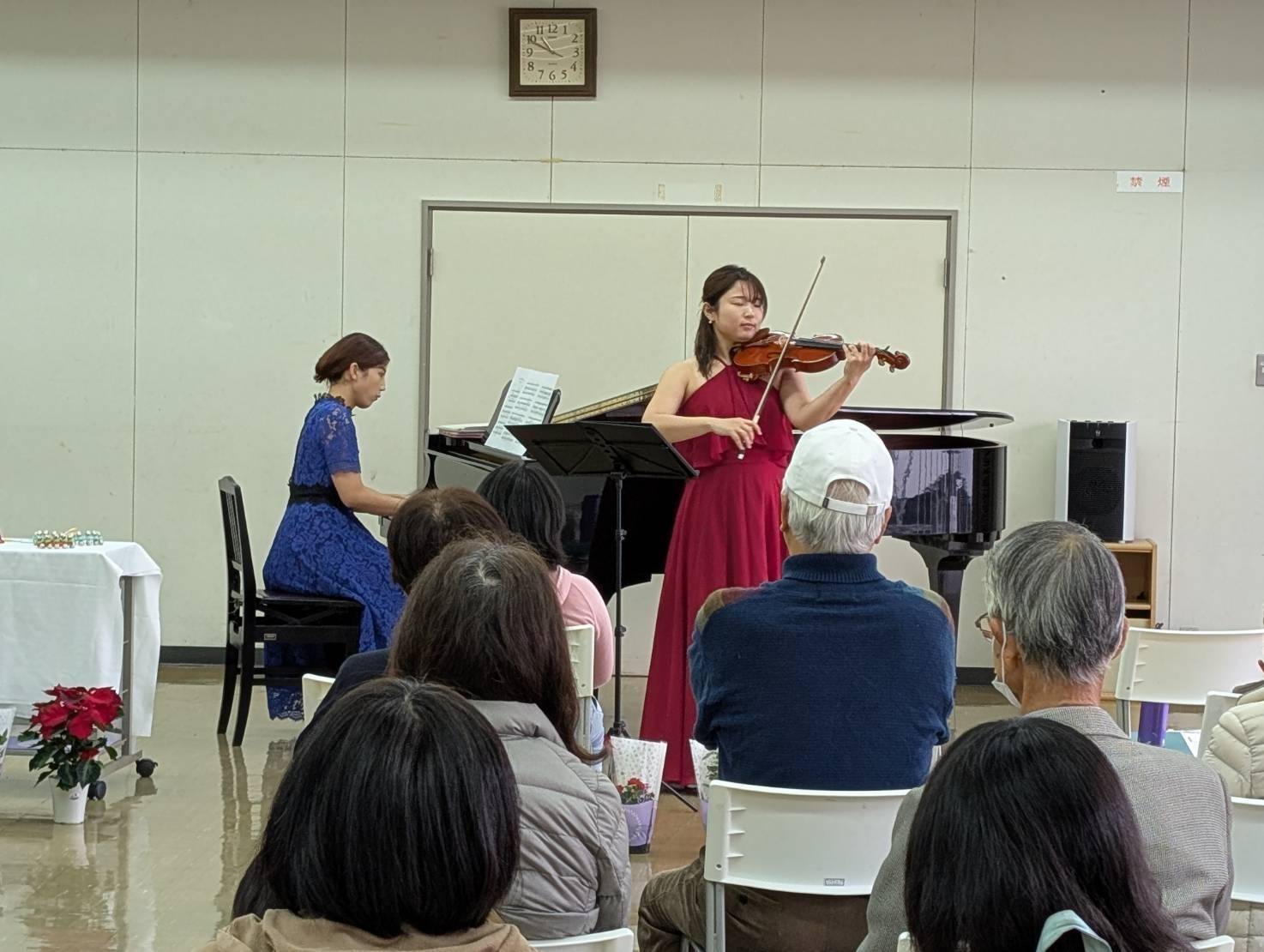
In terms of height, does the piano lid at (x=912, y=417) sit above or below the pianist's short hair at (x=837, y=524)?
above

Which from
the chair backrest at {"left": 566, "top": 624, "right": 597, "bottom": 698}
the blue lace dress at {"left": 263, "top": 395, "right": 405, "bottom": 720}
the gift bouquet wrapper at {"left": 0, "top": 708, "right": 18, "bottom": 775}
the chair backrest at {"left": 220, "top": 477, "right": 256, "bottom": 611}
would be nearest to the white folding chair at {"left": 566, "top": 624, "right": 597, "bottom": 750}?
the chair backrest at {"left": 566, "top": 624, "right": 597, "bottom": 698}

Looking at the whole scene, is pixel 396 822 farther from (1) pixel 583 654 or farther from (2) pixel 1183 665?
(2) pixel 1183 665

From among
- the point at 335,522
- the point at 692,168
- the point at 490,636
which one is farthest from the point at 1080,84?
the point at 490,636

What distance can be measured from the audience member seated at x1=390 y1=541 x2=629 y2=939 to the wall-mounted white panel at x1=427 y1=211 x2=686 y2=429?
4640 mm

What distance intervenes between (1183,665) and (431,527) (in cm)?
174

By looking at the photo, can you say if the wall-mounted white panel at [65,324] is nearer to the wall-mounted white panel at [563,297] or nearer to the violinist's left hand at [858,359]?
the wall-mounted white panel at [563,297]

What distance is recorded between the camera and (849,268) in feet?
21.4

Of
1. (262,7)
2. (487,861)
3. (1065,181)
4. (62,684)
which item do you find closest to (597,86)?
(262,7)

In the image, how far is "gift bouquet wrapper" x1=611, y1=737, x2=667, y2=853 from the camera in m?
3.78

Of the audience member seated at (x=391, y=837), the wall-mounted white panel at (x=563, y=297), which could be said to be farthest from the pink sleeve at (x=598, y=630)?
the wall-mounted white panel at (x=563, y=297)

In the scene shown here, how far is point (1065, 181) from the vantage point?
6.55 meters

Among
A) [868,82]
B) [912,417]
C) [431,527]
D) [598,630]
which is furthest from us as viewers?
[868,82]

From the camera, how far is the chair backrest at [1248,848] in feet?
7.12

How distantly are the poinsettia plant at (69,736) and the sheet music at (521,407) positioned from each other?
151 cm
